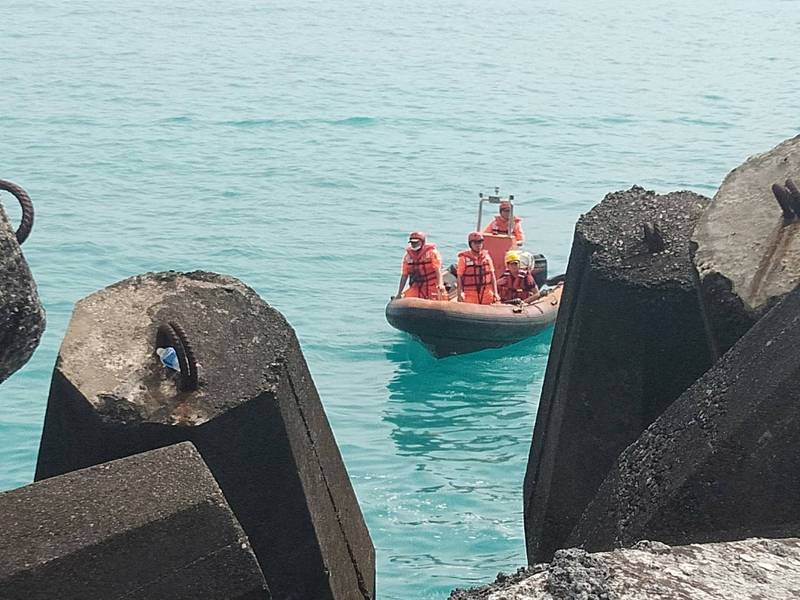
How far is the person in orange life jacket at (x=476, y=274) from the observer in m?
14.2

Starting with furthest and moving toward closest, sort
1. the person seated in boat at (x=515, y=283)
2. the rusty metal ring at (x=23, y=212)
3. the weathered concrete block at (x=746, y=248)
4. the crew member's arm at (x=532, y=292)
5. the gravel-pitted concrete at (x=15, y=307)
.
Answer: the person seated in boat at (x=515, y=283)
the crew member's arm at (x=532, y=292)
the weathered concrete block at (x=746, y=248)
the rusty metal ring at (x=23, y=212)
the gravel-pitted concrete at (x=15, y=307)

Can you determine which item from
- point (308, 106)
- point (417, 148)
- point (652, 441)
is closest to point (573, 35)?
point (308, 106)

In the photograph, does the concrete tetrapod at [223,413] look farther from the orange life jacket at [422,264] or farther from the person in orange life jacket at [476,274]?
the orange life jacket at [422,264]

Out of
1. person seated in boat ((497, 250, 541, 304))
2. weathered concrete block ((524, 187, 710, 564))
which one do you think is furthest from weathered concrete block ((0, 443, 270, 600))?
person seated in boat ((497, 250, 541, 304))

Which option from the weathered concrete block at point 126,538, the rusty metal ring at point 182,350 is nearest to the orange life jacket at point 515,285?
the rusty metal ring at point 182,350

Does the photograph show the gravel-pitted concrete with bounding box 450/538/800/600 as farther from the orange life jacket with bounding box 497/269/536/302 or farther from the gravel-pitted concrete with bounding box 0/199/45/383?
the orange life jacket with bounding box 497/269/536/302

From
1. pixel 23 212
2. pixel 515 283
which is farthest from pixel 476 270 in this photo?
pixel 23 212

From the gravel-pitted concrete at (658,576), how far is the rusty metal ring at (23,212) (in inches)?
55.8

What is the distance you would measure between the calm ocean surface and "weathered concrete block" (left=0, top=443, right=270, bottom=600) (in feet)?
18.1

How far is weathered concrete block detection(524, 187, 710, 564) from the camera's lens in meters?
3.82

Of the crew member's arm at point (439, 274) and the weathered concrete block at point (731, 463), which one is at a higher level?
the weathered concrete block at point (731, 463)

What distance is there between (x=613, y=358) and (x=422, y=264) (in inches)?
417

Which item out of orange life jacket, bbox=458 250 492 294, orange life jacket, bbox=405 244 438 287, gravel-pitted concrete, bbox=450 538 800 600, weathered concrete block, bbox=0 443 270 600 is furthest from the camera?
orange life jacket, bbox=405 244 438 287

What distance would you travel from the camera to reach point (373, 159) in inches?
1169
